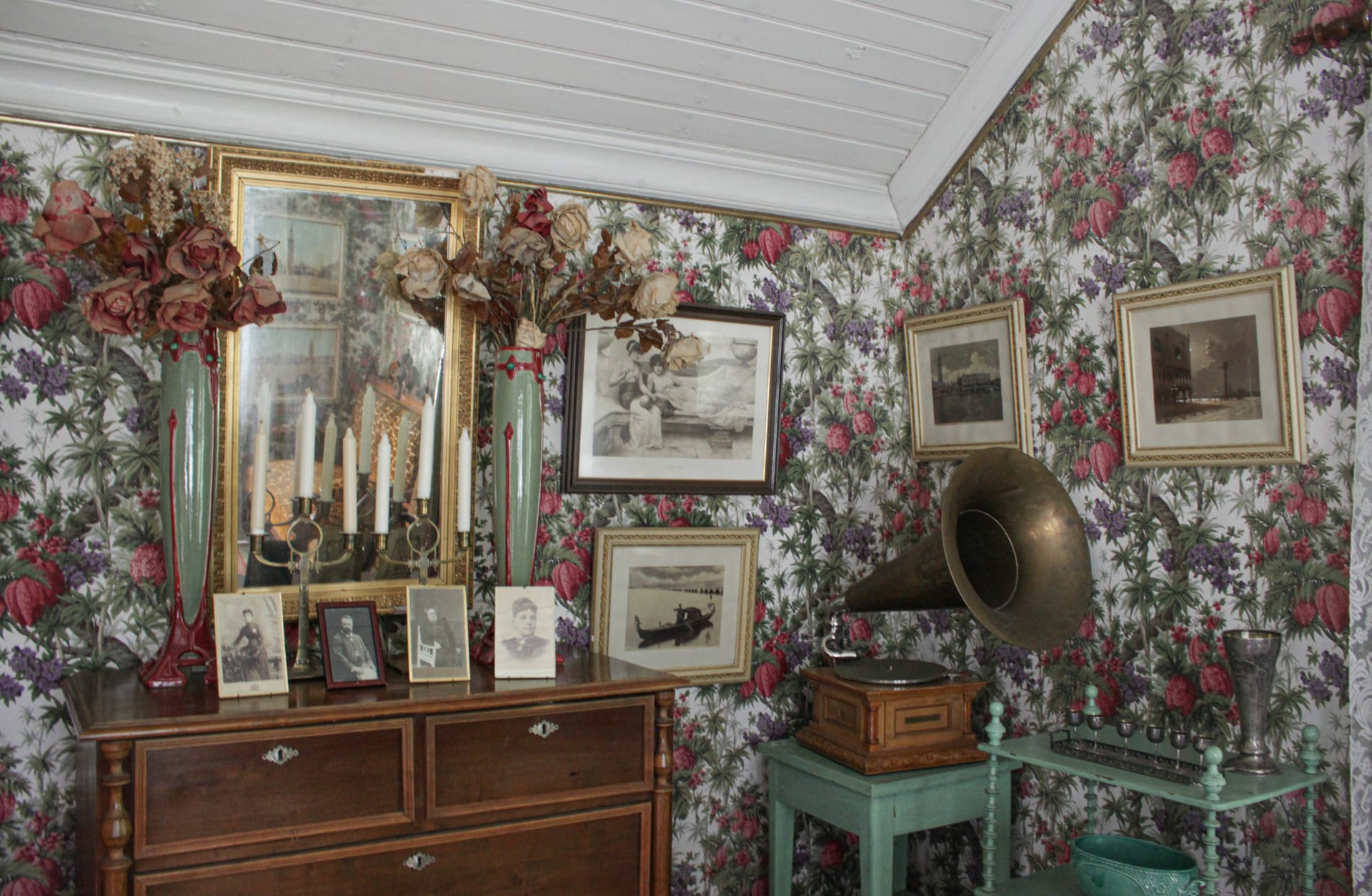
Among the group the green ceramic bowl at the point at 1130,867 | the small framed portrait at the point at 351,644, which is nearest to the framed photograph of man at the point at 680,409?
the small framed portrait at the point at 351,644

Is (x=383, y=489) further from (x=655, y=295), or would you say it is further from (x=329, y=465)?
(x=655, y=295)

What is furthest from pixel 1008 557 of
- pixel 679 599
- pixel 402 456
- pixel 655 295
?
pixel 402 456

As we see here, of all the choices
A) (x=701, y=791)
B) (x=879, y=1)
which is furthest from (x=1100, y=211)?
(x=701, y=791)

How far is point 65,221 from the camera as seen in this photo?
7.20 feet

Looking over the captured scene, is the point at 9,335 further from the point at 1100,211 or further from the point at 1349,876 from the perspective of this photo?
the point at 1349,876

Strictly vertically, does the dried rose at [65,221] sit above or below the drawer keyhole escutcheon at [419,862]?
above

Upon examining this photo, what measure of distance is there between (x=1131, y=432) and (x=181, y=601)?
2.50m

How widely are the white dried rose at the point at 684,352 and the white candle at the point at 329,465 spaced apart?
925 mm

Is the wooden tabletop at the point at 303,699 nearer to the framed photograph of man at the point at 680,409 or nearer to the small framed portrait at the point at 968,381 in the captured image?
the framed photograph of man at the point at 680,409

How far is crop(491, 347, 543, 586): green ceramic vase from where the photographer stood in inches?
105

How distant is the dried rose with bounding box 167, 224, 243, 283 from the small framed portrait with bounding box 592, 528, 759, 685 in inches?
53.0

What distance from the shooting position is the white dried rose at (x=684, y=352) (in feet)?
9.36

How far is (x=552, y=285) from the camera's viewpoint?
280 centimetres

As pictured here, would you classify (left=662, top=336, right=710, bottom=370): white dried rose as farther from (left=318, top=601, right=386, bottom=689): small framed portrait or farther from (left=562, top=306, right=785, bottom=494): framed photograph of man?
(left=318, top=601, right=386, bottom=689): small framed portrait
